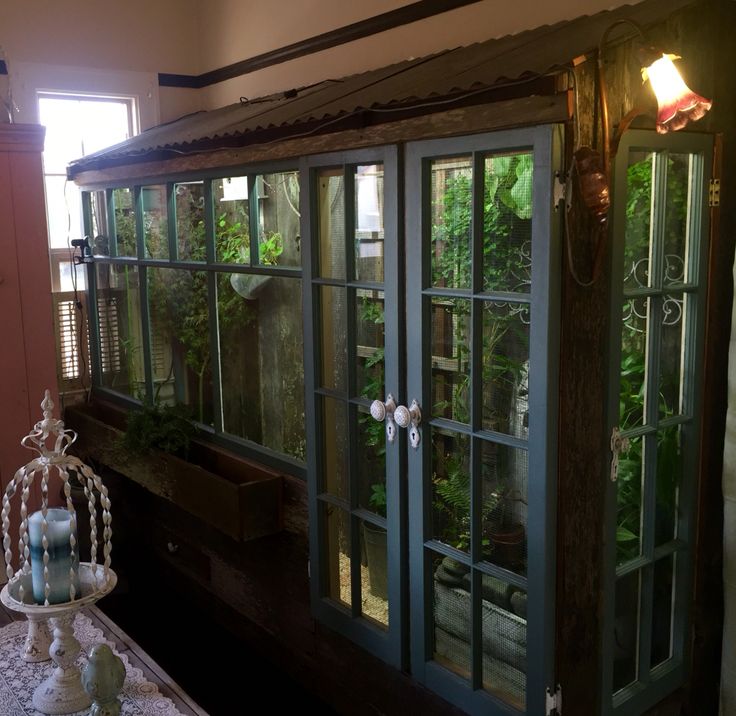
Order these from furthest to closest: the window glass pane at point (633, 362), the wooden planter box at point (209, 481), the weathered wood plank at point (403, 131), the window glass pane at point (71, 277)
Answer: the window glass pane at point (71, 277) → the wooden planter box at point (209, 481) → the window glass pane at point (633, 362) → the weathered wood plank at point (403, 131)

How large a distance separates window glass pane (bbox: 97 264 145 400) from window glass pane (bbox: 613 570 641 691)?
9.85ft

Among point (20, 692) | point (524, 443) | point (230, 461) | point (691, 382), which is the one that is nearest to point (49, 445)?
point (230, 461)

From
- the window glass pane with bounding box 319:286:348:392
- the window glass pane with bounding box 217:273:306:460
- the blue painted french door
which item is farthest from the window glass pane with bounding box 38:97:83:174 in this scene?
the window glass pane with bounding box 319:286:348:392

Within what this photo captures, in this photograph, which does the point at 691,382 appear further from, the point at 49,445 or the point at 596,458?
the point at 49,445

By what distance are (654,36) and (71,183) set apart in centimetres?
384

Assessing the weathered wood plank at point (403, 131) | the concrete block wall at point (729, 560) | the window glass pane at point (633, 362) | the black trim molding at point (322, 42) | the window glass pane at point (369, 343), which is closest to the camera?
the weathered wood plank at point (403, 131)

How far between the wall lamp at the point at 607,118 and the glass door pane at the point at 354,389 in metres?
0.68

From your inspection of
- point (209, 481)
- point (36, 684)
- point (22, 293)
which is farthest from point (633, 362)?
point (22, 293)

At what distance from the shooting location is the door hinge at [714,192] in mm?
2682

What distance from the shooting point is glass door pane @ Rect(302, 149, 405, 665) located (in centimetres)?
284

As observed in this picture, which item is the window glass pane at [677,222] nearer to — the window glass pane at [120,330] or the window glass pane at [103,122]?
the window glass pane at [120,330]

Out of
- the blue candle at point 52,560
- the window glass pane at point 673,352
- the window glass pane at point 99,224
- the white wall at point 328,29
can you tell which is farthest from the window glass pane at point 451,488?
the window glass pane at point 99,224

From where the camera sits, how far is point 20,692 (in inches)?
91.8

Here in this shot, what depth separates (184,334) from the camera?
440 cm
